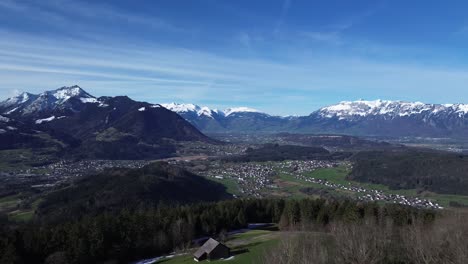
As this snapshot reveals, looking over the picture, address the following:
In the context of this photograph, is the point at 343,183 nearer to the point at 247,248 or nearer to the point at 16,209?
the point at 16,209

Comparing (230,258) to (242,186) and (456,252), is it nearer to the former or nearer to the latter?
(456,252)

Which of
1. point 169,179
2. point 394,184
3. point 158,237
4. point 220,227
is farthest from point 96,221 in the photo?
point 394,184

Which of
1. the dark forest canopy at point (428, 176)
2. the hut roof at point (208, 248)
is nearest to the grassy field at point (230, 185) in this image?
the dark forest canopy at point (428, 176)

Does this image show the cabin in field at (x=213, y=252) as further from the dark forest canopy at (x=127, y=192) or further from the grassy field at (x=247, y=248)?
the dark forest canopy at (x=127, y=192)

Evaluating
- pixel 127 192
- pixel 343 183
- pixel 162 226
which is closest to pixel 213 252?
pixel 162 226

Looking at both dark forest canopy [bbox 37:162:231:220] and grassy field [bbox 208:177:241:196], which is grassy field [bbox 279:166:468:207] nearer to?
grassy field [bbox 208:177:241:196]

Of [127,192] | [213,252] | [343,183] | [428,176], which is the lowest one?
[343,183]

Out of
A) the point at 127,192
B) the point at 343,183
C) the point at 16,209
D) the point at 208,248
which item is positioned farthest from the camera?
the point at 343,183

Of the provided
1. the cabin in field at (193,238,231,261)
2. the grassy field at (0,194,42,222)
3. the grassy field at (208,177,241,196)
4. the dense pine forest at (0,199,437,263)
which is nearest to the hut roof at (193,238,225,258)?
the cabin in field at (193,238,231,261)
